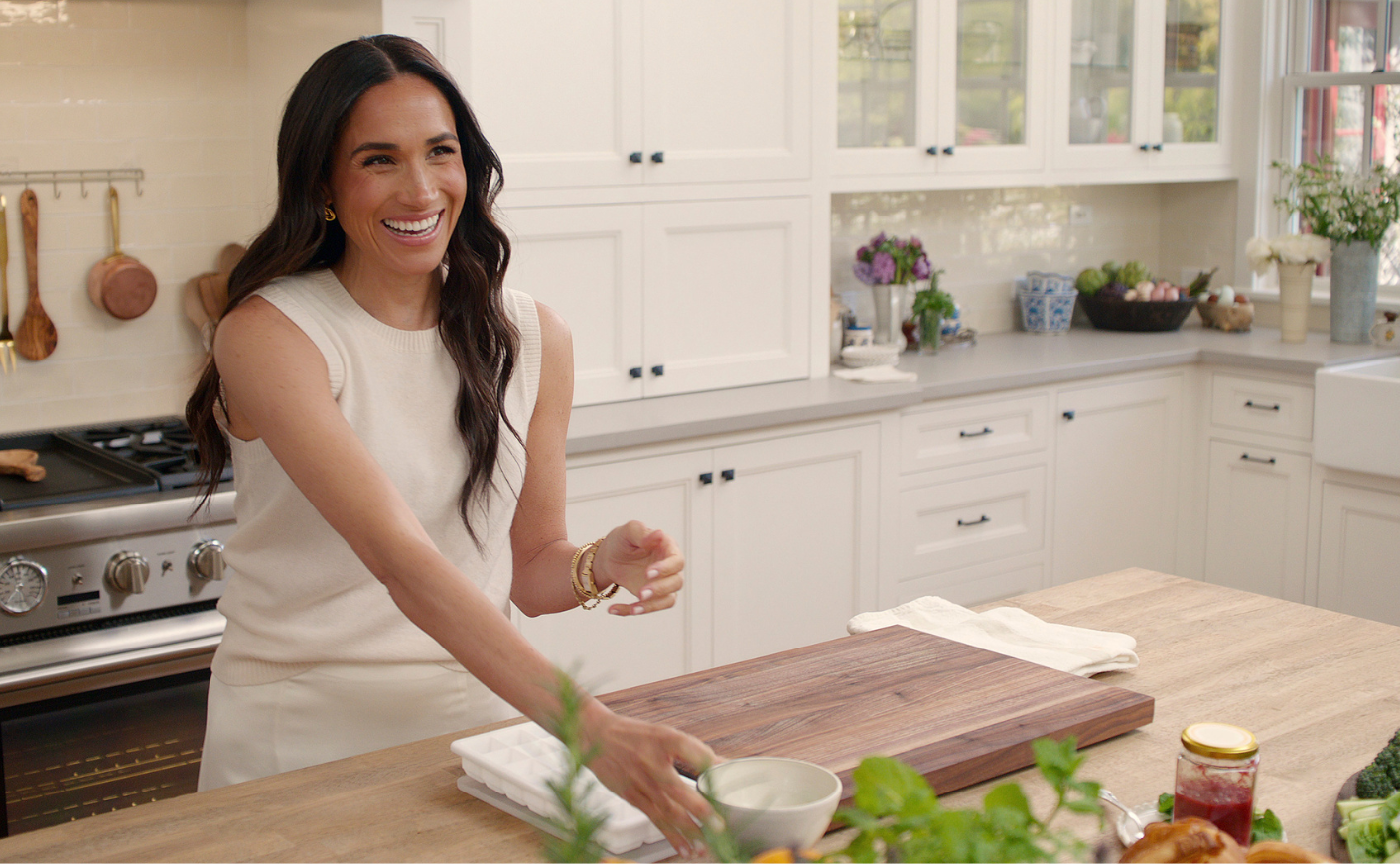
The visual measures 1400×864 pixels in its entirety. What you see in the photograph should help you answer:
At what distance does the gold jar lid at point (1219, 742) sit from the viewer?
1050 millimetres

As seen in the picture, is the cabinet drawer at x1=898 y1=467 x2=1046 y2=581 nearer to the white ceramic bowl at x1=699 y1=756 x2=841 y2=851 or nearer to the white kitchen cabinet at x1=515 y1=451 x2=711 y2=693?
the white kitchen cabinet at x1=515 y1=451 x2=711 y2=693

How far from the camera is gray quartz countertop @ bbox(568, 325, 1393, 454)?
2.89m

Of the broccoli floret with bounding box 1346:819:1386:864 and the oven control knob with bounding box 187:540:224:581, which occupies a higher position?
the broccoli floret with bounding box 1346:819:1386:864

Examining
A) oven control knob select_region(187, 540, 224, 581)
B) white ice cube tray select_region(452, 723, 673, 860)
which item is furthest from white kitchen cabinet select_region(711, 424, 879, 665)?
white ice cube tray select_region(452, 723, 673, 860)

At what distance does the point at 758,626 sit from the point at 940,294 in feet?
4.37

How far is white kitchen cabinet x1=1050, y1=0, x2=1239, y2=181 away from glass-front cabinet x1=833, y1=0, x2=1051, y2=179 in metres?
0.12

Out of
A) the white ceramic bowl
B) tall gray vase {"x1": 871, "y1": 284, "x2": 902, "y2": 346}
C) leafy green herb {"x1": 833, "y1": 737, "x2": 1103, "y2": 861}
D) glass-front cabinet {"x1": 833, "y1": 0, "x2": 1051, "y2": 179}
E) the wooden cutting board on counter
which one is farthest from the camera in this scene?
Result: tall gray vase {"x1": 871, "y1": 284, "x2": 902, "y2": 346}

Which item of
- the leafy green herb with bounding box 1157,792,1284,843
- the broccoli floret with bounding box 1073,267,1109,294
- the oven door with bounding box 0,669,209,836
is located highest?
the broccoli floret with bounding box 1073,267,1109,294

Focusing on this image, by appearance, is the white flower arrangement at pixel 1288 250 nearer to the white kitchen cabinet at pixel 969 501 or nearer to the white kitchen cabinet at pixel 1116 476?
the white kitchen cabinet at pixel 1116 476

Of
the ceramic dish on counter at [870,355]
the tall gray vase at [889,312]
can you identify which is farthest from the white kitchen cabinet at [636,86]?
the tall gray vase at [889,312]

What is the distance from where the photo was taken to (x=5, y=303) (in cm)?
281

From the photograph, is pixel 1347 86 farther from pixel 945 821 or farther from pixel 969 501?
pixel 945 821

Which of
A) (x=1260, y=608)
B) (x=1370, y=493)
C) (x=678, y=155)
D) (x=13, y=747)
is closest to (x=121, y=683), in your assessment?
(x=13, y=747)

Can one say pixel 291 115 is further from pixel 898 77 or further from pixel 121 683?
pixel 898 77
